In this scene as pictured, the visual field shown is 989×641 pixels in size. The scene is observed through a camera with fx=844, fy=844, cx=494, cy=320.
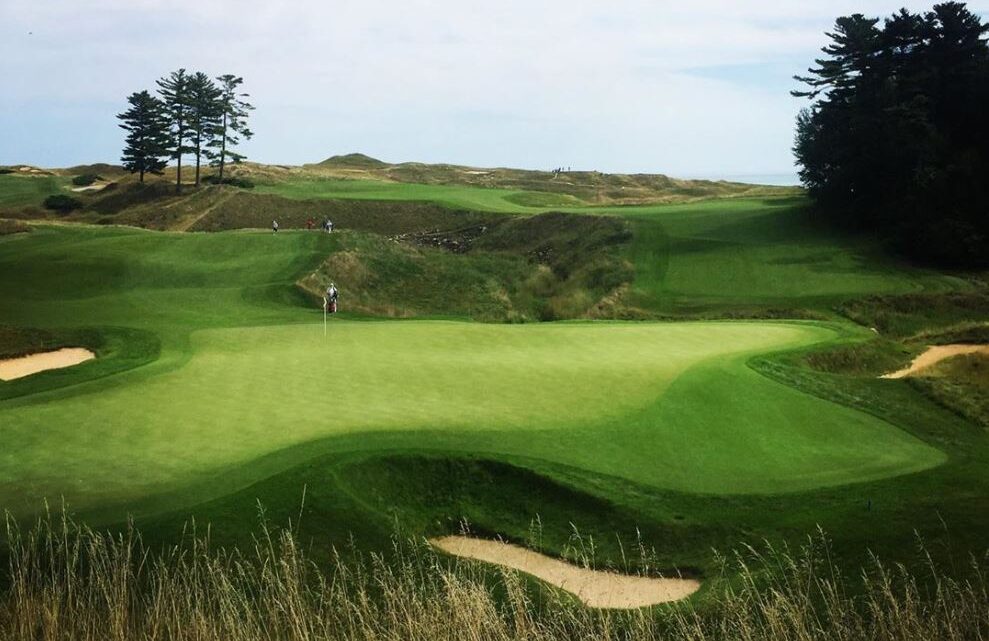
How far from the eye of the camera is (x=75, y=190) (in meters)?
70.0

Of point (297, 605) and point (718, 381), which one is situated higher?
point (718, 381)

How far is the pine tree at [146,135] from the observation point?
220ft

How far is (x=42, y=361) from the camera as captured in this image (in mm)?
19000

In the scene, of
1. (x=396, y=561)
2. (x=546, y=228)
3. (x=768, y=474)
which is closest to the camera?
(x=396, y=561)

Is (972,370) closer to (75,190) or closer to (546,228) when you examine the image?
(546,228)

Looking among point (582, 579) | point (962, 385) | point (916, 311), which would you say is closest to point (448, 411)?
point (582, 579)

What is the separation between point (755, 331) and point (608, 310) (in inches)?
415

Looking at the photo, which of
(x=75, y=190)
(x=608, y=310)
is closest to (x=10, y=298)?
(x=608, y=310)

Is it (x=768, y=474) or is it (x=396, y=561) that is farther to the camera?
(x=768, y=474)

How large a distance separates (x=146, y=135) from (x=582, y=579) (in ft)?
222

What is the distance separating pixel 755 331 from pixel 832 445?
10.8 meters

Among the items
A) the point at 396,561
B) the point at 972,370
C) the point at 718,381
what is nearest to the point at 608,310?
the point at 972,370

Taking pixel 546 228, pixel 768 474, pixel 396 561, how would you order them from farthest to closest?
1. pixel 546 228
2. pixel 768 474
3. pixel 396 561

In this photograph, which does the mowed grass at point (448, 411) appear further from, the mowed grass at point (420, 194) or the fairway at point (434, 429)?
the mowed grass at point (420, 194)
